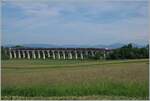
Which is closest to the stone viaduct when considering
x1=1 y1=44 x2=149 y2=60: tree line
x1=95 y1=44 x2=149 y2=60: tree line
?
x1=1 y1=44 x2=149 y2=60: tree line

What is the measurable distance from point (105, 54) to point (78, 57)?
9192 mm

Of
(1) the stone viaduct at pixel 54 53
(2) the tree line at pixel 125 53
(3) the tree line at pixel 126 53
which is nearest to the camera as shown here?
(2) the tree line at pixel 125 53

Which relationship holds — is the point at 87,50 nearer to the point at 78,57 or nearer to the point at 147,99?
the point at 78,57

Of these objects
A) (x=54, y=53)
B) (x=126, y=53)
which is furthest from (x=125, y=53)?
(x=54, y=53)

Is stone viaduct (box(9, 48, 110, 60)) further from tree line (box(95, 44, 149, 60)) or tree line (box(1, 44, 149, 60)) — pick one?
tree line (box(95, 44, 149, 60))

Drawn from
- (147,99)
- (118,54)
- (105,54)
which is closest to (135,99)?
(147,99)

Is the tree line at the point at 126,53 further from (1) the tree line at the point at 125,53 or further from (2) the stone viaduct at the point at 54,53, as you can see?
Answer: (2) the stone viaduct at the point at 54,53

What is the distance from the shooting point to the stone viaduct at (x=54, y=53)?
89938 millimetres

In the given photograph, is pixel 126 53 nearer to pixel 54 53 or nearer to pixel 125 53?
pixel 125 53

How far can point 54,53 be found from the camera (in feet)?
317

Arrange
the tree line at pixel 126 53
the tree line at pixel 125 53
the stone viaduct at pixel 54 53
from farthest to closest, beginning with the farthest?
the stone viaduct at pixel 54 53, the tree line at pixel 126 53, the tree line at pixel 125 53

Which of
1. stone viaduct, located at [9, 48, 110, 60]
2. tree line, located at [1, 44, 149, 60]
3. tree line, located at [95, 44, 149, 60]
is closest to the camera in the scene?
tree line, located at [1, 44, 149, 60]

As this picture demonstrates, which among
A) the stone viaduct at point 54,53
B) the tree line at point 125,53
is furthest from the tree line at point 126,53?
the stone viaduct at point 54,53

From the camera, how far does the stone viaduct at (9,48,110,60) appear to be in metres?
89.9
